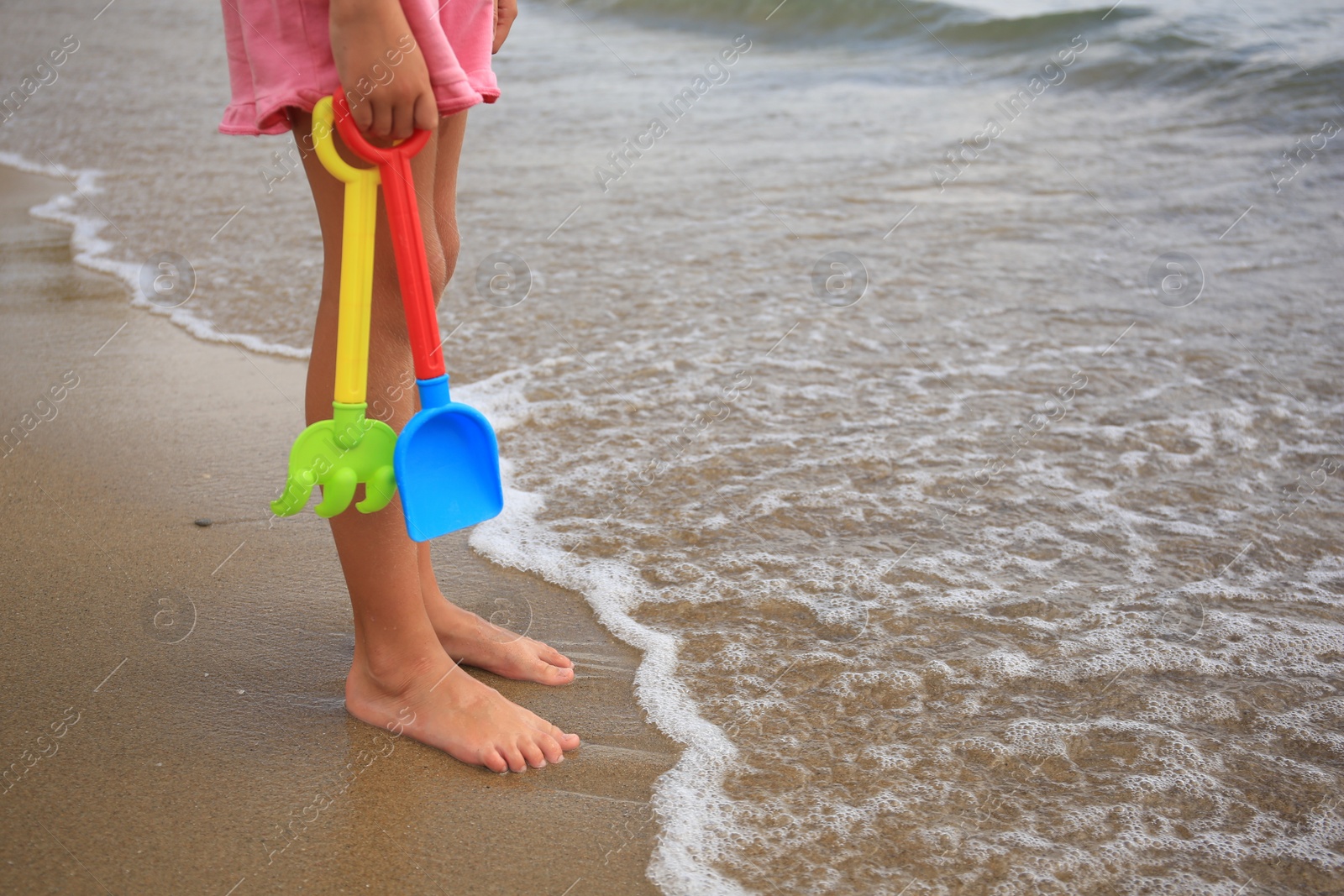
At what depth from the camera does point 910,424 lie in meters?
3.01

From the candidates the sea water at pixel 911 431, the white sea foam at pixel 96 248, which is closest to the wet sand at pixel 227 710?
the sea water at pixel 911 431

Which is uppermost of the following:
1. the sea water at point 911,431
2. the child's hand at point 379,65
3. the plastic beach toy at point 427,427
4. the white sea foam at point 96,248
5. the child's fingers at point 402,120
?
the child's hand at point 379,65

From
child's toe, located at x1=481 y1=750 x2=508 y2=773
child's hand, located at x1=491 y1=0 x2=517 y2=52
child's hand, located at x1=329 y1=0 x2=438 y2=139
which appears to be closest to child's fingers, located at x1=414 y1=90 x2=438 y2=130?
child's hand, located at x1=329 y1=0 x2=438 y2=139

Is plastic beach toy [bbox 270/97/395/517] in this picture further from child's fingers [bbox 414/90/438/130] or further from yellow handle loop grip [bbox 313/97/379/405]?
child's fingers [bbox 414/90/438/130]

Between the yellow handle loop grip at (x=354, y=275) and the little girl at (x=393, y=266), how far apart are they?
41mm

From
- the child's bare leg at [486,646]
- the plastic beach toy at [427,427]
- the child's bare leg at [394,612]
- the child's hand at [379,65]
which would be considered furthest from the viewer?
the child's bare leg at [486,646]

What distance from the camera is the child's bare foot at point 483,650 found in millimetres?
1944

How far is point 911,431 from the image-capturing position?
9.76 ft

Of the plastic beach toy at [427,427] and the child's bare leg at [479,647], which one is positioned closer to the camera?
the plastic beach toy at [427,427]

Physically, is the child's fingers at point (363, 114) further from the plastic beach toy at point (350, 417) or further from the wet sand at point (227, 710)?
the wet sand at point (227, 710)

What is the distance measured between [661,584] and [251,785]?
93 centimetres

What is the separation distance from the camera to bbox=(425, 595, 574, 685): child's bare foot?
6.38ft

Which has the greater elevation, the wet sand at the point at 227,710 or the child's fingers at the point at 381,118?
the child's fingers at the point at 381,118

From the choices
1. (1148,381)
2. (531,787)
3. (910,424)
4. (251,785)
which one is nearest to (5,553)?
(251,785)
